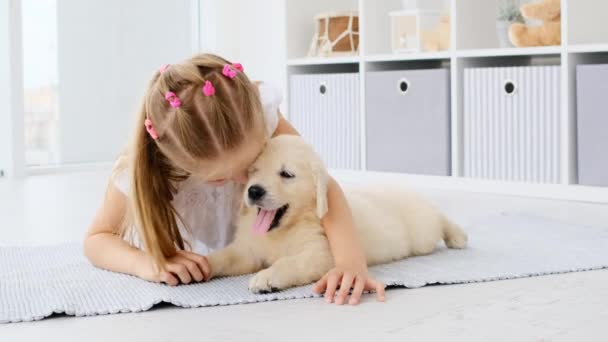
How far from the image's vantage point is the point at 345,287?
1294 mm

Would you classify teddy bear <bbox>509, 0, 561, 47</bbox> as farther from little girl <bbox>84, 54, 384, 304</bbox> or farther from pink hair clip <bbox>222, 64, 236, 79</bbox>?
pink hair clip <bbox>222, 64, 236, 79</bbox>

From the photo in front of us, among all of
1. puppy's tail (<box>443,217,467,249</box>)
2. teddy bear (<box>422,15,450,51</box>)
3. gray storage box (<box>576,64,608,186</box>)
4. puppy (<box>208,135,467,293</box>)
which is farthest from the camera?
teddy bear (<box>422,15,450,51</box>)

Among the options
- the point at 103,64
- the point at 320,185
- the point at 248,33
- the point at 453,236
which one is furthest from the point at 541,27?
the point at 103,64

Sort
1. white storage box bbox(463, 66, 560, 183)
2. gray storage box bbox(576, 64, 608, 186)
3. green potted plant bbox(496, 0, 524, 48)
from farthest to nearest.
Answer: green potted plant bbox(496, 0, 524, 48) < white storage box bbox(463, 66, 560, 183) < gray storage box bbox(576, 64, 608, 186)

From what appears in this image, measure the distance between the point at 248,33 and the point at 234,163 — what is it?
3.03 m

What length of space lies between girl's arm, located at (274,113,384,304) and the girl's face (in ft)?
0.44

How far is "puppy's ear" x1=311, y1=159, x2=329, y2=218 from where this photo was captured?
4.57ft

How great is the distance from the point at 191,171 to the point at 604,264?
705 millimetres

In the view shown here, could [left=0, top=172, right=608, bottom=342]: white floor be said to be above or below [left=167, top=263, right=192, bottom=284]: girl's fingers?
below

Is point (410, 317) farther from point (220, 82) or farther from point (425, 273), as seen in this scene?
point (220, 82)

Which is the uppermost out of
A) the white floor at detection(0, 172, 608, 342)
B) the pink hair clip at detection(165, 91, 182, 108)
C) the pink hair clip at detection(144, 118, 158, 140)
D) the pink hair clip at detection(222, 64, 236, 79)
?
the pink hair clip at detection(222, 64, 236, 79)

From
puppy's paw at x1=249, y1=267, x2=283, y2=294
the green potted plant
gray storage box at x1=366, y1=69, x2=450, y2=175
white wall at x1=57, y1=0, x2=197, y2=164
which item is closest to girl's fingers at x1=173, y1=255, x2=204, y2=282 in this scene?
puppy's paw at x1=249, y1=267, x2=283, y2=294

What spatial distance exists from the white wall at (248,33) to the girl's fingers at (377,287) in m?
2.81

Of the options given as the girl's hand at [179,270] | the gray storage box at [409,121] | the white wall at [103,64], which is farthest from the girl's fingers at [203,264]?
the white wall at [103,64]
